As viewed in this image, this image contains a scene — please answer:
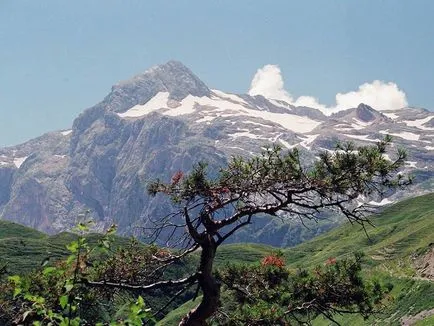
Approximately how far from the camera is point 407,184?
727 inches

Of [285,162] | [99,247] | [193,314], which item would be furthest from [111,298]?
[99,247]

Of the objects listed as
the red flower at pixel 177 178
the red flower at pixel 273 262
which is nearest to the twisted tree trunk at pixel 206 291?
the red flower at pixel 177 178

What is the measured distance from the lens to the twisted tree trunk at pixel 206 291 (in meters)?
16.5

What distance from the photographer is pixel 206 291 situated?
16734mm

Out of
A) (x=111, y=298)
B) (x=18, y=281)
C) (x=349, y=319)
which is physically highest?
(x=18, y=281)

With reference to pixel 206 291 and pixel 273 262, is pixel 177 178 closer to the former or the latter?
pixel 206 291

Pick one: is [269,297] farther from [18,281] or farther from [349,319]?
[349,319]

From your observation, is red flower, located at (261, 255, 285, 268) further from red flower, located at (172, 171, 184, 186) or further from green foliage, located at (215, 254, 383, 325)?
red flower, located at (172, 171, 184, 186)

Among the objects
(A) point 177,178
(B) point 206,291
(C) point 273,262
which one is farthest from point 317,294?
(A) point 177,178

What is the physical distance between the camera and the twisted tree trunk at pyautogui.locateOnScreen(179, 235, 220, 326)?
54.0 feet

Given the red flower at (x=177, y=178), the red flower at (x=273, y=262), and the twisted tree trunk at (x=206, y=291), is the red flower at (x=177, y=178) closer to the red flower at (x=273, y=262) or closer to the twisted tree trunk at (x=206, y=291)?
the twisted tree trunk at (x=206, y=291)

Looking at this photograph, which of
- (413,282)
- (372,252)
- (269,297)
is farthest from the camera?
(372,252)

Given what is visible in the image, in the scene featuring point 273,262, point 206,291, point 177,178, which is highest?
point 177,178

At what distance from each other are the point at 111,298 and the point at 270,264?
29.0 feet
